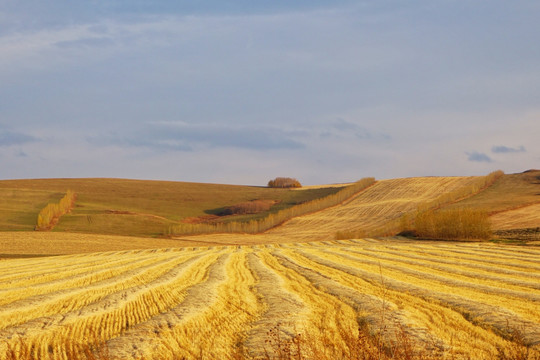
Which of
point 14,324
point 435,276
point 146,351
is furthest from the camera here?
point 435,276

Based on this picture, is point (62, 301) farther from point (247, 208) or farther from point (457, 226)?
point (247, 208)

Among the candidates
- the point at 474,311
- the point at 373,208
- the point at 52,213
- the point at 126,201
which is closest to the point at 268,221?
the point at 373,208

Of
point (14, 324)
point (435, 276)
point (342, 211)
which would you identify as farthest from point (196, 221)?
point (14, 324)

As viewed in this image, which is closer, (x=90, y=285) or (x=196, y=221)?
(x=90, y=285)

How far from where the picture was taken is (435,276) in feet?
52.1

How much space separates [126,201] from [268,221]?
29.0 meters

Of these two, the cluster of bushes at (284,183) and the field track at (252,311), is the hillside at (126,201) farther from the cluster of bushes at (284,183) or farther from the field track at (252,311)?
the field track at (252,311)

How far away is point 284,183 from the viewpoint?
121625 millimetres

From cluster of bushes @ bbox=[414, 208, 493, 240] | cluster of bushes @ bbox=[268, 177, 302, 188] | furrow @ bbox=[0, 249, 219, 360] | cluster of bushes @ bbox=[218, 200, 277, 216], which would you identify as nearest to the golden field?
furrow @ bbox=[0, 249, 219, 360]

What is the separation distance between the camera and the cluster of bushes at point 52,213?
6475cm

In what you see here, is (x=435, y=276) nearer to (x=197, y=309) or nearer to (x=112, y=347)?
(x=197, y=309)

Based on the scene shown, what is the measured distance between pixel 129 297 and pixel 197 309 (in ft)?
7.62

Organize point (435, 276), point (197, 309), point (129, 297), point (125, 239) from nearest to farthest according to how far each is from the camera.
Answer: point (197, 309) < point (129, 297) < point (435, 276) < point (125, 239)

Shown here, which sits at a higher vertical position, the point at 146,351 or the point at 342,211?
the point at 342,211
